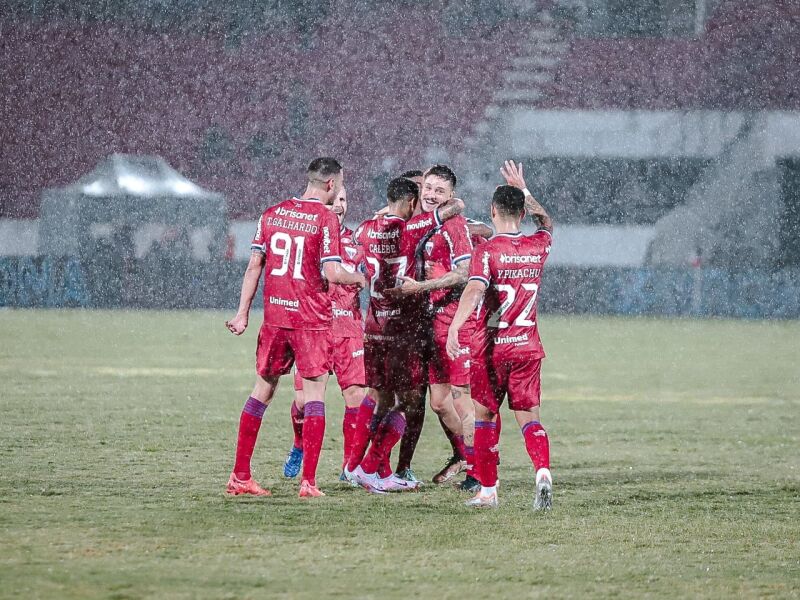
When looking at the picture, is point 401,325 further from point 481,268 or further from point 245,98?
point 245,98

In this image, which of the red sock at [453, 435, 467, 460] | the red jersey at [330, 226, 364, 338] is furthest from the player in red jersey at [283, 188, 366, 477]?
the red sock at [453, 435, 467, 460]

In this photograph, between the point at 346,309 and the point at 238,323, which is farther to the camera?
the point at 346,309

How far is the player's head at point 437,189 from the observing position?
22.5ft

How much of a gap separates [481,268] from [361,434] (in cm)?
148

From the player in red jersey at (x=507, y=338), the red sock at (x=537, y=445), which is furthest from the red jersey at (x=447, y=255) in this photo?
the red sock at (x=537, y=445)

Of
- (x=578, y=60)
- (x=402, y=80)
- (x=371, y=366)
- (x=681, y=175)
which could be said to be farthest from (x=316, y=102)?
(x=371, y=366)

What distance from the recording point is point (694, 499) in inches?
260

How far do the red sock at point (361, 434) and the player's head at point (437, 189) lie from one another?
3.84 ft

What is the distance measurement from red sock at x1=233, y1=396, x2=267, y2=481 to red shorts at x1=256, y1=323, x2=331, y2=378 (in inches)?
7.2

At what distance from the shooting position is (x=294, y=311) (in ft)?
21.0

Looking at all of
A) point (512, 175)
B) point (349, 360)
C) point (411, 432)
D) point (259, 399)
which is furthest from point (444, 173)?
point (259, 399)

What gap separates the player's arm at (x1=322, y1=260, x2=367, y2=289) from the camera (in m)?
6.22

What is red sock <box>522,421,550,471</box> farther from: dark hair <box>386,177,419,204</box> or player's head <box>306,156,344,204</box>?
player's head <box>306,156,344,204</box>

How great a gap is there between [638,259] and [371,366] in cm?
2795
